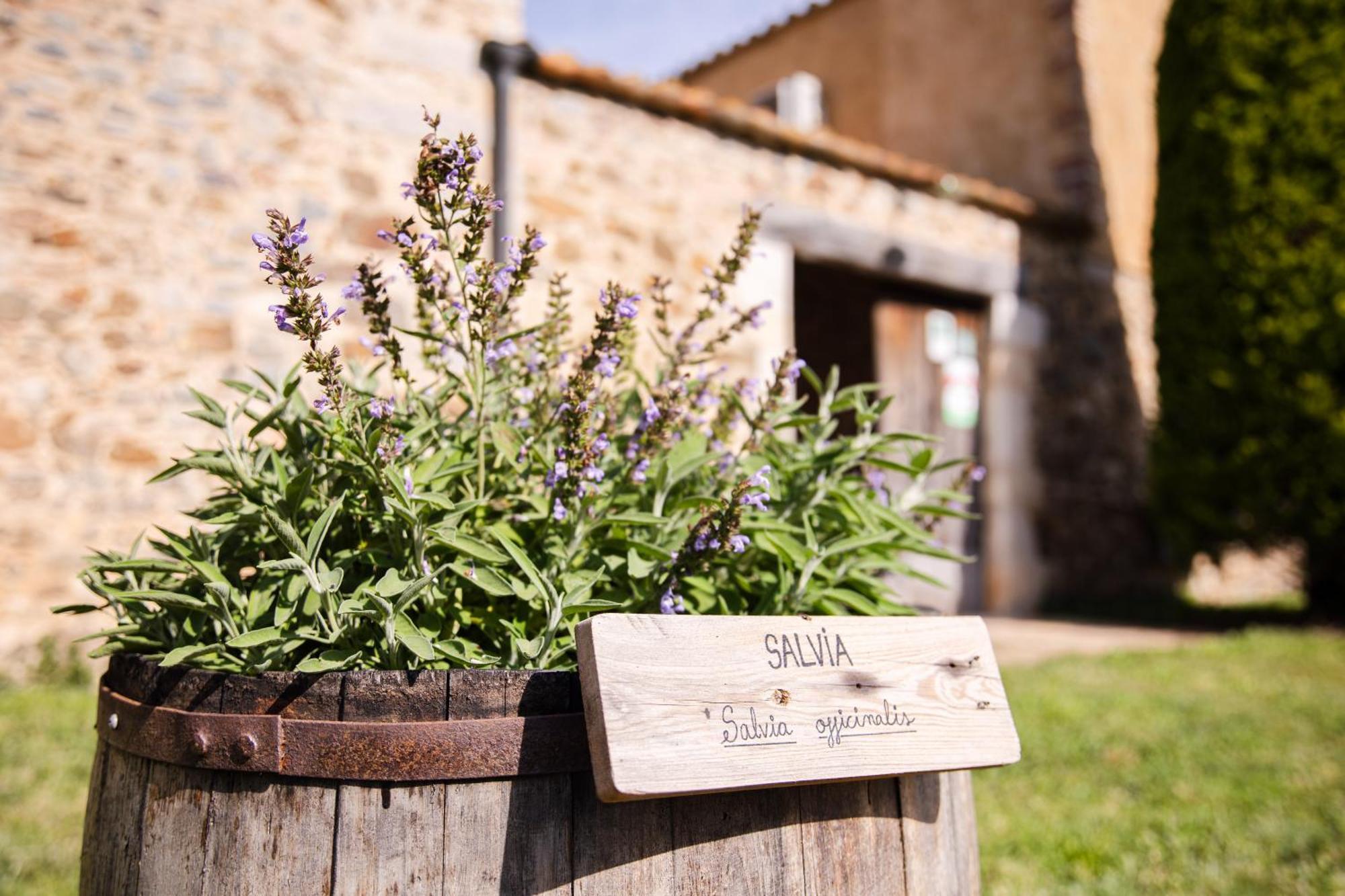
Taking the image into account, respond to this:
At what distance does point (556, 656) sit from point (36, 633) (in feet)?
13.4

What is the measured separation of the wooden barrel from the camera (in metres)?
1.11

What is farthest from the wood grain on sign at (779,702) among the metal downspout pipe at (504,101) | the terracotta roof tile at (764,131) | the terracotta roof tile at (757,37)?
the terracotta roof tile at (757,37)

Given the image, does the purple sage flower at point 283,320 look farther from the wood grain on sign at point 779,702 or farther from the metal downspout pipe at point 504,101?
the metal downspout pipe at point 504,101

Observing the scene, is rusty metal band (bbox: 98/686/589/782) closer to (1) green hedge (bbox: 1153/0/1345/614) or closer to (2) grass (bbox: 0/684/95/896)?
(2) grass (bbox: 0/684/95/896)

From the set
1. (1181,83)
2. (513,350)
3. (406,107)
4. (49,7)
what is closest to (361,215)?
(406,107)

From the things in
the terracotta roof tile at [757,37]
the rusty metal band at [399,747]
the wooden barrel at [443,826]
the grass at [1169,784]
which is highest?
the terracotta roof tile at [757,37]

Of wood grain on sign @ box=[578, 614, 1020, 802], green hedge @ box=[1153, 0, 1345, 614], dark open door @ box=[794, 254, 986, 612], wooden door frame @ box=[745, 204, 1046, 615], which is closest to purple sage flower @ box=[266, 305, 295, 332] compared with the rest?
wood grain on sign @ box=[578, 614, 1020, 802]

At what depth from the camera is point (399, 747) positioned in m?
1.11

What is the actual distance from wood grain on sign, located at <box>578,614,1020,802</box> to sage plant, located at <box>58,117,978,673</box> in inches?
6.1

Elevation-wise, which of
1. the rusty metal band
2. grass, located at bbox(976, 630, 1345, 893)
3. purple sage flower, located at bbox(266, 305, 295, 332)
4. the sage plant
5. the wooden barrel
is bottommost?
grass, located at bbox(976, 630, 1345, 893)

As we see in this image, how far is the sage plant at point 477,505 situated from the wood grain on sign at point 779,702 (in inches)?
6.1

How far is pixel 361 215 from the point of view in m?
5.15

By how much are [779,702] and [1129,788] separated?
2705mm

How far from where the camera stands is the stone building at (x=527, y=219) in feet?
14.6
